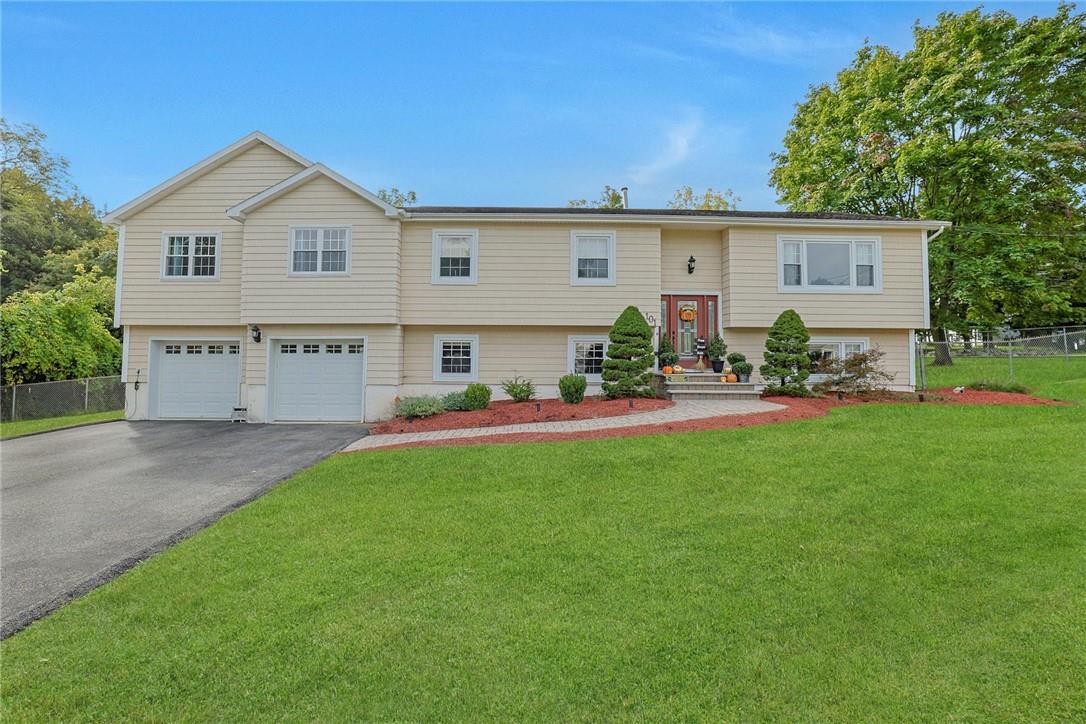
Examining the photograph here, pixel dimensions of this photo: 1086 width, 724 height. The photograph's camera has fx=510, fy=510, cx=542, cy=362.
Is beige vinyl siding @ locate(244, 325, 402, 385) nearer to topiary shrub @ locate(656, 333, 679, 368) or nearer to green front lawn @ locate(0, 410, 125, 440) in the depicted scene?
green front lawn @ locate(0, 410, 125, 440)

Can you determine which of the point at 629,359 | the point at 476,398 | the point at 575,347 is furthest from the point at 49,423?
the point at 629,359

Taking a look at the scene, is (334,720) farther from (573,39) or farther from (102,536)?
(573,39)

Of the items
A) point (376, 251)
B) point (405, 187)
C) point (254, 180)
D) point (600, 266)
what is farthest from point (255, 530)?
point (405, 187)

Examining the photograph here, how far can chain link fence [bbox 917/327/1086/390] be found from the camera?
15.8m

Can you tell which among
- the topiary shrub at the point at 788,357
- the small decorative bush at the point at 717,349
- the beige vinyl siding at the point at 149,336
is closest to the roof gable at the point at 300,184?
the beige vinyl siding at the point at 149,336

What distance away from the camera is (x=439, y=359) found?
14242 mm

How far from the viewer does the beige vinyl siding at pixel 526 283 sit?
13844 mm

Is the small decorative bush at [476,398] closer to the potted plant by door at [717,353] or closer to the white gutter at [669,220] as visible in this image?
the white gutter at [669,220]

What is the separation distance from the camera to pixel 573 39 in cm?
1361

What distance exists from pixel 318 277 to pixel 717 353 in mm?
10845

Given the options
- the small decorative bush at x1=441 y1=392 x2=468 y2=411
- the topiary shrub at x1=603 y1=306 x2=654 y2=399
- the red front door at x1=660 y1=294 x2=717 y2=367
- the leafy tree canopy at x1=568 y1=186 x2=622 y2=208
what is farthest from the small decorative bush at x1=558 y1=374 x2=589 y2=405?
the leafy tree canopy at x1=568 y1=186 x2=622 y2=208

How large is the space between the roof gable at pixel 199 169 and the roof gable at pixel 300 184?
1026 millimetres

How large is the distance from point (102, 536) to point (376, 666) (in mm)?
4251

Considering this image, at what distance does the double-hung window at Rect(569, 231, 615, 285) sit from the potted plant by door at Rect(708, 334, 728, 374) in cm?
331
